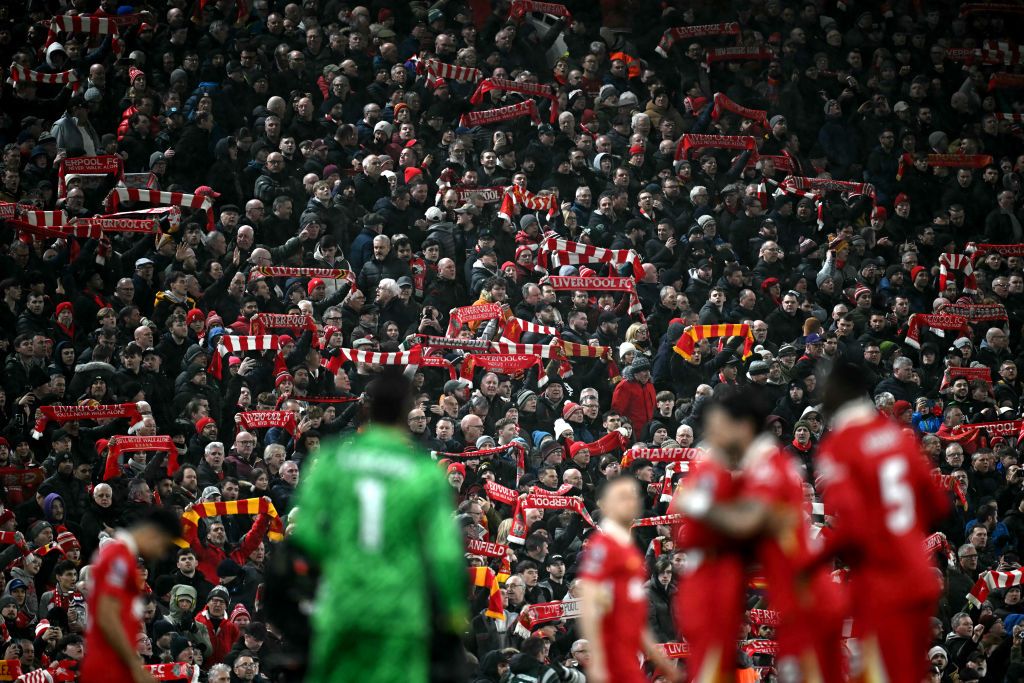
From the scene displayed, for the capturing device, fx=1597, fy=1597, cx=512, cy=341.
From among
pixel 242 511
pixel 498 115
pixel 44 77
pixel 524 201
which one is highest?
pixel 44 77

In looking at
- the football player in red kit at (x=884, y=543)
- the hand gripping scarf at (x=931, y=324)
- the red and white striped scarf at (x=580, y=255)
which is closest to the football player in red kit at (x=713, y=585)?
the football player in red kit at (x=884, y=543)

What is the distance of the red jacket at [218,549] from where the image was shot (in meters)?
15.6

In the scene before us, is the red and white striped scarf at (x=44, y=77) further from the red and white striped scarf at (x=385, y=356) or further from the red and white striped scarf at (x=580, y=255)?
the red and white striped scarf at (x=580, y=255)

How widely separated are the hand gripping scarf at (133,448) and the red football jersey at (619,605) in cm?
822

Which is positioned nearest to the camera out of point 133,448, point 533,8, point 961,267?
point 133,448

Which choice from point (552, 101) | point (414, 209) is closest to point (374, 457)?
point (414, 209)

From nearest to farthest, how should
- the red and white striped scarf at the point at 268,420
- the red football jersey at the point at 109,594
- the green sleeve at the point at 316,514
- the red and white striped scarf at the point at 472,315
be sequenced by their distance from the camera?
the green sleeve at the point at 316,514, the red football jersey at the point at 109,594, the red and white striped scarf at the point at 268,420, the red and white striped scarf at the point at 472,315

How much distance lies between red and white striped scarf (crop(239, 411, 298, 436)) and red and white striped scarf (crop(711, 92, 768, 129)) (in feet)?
34.0

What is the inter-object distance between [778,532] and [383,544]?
219 centimetres

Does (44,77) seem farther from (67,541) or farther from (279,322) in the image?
(67,541)

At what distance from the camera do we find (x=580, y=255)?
21594 mm

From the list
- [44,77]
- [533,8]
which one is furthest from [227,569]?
[533,8]

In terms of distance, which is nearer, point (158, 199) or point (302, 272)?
point (302, 272)

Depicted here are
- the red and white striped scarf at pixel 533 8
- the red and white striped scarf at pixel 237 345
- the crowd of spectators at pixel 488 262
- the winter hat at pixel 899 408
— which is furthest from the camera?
the red and white striped scarf at pixel 533 8
